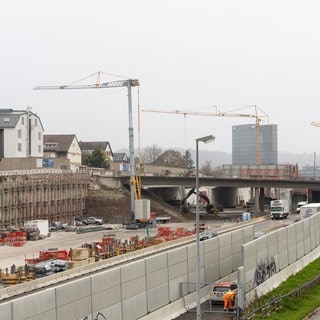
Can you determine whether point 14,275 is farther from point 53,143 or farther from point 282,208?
point 53,143

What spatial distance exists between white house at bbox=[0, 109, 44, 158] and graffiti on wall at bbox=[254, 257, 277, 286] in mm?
103053

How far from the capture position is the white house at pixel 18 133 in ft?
476

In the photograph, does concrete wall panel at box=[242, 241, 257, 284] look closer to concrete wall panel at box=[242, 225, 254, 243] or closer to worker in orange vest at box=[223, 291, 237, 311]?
worker in orange vest at box=[223, 291, 237, 311]

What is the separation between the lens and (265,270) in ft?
158

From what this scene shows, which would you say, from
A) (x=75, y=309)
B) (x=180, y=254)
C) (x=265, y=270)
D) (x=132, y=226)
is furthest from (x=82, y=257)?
(x=132, y=226)

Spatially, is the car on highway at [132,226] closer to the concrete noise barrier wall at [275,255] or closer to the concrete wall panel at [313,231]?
the concrete wall panel at [313,231]

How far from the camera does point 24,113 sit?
149 meters

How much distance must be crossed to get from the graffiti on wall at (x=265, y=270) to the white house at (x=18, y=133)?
10305 centimetres

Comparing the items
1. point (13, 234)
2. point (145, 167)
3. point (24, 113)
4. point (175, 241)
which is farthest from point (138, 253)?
point (145, 167)

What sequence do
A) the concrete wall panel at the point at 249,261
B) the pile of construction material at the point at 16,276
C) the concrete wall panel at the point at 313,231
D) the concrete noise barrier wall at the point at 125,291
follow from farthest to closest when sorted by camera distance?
the concrete wall panel at the point at 313,231, the pile of construction material at the point at 16,276, the concrete wall panel at the point at 249,261, the concrete noise barrier wall at the point at 125,291

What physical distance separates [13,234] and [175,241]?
→ 24463mm

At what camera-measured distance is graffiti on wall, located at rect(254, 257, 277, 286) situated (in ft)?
149

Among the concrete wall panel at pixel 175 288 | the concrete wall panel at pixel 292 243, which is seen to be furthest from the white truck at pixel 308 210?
the concrete wall panel at pixel 175 288

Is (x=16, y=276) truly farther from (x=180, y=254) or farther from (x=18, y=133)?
(x=18, y=133)
